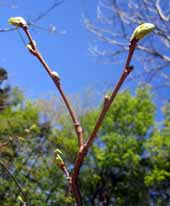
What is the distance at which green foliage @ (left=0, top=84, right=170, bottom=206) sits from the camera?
1611 centimetres

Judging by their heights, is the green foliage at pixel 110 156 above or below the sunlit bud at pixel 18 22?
below

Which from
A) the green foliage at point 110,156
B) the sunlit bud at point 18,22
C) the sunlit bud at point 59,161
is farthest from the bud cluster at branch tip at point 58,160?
the green foliage at point 110,156

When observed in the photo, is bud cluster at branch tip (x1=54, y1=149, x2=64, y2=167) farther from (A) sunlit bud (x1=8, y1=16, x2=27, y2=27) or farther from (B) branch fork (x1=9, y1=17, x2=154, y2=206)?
(A) sunlit bud (x1=8, y1=16, x2=27, y2=27)

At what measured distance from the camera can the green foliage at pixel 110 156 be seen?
16.1 meters

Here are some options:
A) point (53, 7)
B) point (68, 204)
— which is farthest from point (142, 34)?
point (68, 204)

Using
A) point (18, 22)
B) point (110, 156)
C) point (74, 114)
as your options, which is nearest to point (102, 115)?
point (74, 114)

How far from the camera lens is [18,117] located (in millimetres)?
16328

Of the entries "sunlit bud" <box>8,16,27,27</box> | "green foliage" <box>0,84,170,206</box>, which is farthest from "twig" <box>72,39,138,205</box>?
"green foliage" <box>0,84,170,206</box>

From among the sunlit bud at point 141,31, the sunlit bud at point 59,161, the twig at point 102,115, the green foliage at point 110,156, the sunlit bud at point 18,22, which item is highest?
the sunlit bud at point 18,22

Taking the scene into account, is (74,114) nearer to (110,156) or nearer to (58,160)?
(58,160)

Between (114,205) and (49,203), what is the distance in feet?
9.10

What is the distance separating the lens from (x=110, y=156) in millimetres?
16891

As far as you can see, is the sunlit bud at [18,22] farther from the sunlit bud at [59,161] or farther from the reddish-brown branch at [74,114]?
the sunlit bud at [59,161]

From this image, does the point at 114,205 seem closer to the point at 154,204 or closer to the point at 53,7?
the point at 154,204
